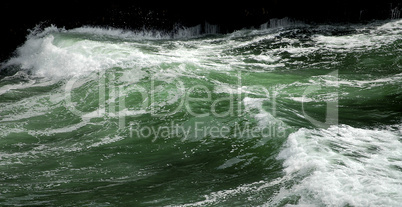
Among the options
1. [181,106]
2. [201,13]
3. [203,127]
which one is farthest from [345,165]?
[201,13]

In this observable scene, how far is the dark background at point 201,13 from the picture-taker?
14375mm

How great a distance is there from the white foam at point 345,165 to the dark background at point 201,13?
10830mm

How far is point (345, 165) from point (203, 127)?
80.4 inches

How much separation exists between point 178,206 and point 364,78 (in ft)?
18.1

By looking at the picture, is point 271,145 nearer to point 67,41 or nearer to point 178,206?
point 178,206

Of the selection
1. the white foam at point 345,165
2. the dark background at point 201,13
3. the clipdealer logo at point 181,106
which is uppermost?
the dark background at point 201,13

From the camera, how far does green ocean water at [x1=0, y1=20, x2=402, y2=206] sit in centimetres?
366

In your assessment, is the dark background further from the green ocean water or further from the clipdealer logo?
the clipdealer logo

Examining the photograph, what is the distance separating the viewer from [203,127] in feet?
17.5

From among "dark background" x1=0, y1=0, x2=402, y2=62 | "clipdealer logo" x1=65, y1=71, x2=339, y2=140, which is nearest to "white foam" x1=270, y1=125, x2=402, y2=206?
"clipdealer logo" x1=65, y1=71, x2=339, y2=140

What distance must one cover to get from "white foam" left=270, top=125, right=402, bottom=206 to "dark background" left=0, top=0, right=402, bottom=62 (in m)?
10.8

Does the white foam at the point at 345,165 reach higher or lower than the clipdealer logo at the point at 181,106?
lower

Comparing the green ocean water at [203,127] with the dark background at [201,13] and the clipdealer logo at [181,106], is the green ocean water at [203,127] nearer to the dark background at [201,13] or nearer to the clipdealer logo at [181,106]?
the clipdealer logo at [181,106]

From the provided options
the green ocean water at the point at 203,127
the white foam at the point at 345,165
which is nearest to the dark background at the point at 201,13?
the green ocean water at the point at 203,127
